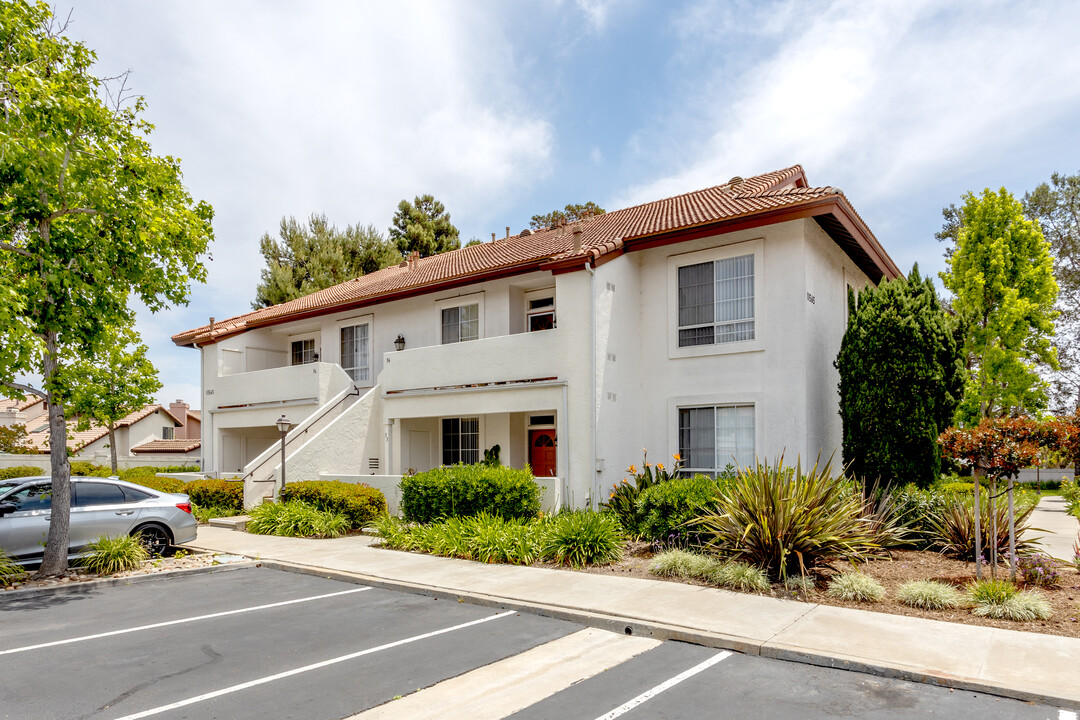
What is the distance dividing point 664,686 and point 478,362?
11296 mm

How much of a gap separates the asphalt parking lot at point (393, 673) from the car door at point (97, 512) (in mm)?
2503

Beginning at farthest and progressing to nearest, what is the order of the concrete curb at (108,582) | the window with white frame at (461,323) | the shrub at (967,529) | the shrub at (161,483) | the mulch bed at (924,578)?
the shrub at (161,483) < the window with white frame at (461,323) < the shrub at (967,529) < the concrete curb at (108,582) < the mulch bed at (924,578)

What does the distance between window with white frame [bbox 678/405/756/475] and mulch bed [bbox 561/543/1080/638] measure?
130 inches

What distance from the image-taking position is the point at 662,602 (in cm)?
841

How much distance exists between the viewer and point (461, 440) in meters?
19.5

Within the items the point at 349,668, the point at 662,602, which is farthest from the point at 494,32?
the point at 349,668

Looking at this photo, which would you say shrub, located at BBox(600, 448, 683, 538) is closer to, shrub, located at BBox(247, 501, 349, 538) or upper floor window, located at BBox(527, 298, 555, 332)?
shrub, located at BBox(247, 501, 349, 538)

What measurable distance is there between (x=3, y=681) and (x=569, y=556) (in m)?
7.01

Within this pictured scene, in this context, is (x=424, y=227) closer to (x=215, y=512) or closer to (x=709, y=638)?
(x=215, y=512)

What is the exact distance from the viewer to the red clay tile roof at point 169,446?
38.4 metres

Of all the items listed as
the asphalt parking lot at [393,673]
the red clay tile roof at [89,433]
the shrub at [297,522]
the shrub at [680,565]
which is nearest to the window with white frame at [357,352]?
the shrub at [297,522]

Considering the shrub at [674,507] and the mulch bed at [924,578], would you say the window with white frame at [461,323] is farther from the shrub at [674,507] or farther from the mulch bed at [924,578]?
the mulch bed at [924,578]

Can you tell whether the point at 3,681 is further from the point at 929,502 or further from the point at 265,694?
the point at 929,502

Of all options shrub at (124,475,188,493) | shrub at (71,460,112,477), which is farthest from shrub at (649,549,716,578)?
shrub at (71,460,112,477)
